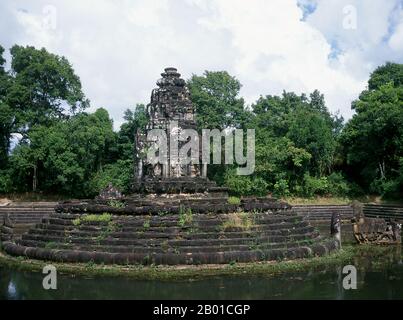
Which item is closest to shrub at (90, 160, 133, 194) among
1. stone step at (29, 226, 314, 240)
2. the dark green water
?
stone step at (29, 226, 314, 240)

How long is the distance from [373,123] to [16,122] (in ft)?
92.0

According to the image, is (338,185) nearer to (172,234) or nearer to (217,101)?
(217,101)

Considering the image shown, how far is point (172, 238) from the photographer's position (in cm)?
1405

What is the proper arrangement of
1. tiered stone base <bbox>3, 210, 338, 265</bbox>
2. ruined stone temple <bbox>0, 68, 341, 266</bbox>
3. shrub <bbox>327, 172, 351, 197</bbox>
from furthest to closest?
shrub <bbox>327, 172, 351, 197</bbox>
ruined stone temple <bbox>0, 68, 341, 266</bbox>
tiered stone base <bbox>3, 210, 338, 265</bbox>

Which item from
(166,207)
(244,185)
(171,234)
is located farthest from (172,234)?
(244,185)

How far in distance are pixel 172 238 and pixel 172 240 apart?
145mm

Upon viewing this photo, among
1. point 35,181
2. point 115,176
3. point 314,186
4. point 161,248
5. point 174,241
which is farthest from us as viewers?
point 115,176

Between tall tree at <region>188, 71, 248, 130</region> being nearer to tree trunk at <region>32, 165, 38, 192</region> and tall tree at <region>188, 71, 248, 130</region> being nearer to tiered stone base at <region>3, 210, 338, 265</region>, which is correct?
tree trunk at <region>32, 165, 38, 192</region>

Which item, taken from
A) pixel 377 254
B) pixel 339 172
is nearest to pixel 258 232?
pixel 377 254

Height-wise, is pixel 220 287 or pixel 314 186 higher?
pixel 314 186

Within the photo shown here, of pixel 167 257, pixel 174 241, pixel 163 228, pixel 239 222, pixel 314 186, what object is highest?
pixel 314 186

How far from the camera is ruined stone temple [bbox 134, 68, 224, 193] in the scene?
19094 mm

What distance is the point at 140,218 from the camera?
15.1 metres
